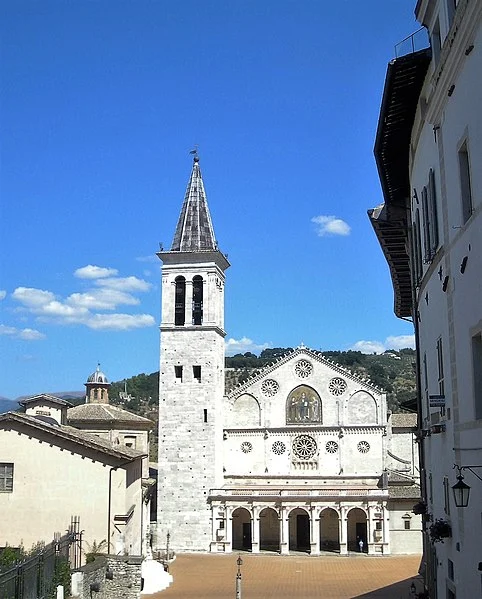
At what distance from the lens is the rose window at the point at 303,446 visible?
5203 cm

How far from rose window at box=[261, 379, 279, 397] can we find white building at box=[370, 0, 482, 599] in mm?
37848

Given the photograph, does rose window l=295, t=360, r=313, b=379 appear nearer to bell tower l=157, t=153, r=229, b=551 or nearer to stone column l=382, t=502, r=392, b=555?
bell tower l=157, t=153, r=229, b=551

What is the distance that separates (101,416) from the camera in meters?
54.6

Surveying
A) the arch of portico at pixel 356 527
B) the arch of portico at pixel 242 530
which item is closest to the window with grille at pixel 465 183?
the arch of portico at pixel 356 527

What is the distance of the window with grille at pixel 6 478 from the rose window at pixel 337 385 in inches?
1220

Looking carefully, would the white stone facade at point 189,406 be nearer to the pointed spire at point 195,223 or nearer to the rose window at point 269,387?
the pointed spire at point 195,223

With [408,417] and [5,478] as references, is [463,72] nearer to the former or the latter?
[5,478]

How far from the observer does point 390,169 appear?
15.8 metres

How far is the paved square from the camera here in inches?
1266

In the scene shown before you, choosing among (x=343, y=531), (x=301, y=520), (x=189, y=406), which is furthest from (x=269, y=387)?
(x=343, y=531)

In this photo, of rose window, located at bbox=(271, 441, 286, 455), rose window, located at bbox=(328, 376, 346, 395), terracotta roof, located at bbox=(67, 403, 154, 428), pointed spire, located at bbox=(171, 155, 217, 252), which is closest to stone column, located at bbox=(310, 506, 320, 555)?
rose window, located at bbox=(271, 441, 286, 455)

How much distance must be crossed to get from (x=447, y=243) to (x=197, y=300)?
1682 inches

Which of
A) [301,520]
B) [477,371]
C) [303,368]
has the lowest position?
[301,520]

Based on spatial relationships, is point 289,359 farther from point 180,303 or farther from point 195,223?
point 195,223
